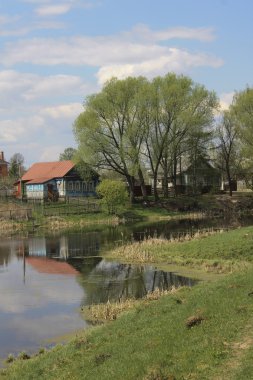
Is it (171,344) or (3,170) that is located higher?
(3,170)

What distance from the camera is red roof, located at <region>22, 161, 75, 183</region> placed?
3095 inches

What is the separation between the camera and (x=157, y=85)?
69.0 meters

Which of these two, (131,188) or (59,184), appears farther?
(59,184)

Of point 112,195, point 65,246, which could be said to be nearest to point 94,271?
point 65,246

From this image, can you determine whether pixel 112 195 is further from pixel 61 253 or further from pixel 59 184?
pixel 61 253

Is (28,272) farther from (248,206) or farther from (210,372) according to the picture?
(248,206)

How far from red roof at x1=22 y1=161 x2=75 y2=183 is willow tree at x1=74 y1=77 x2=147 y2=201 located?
34.9 feet

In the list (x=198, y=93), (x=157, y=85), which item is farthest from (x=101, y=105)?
(x=198, y=93)

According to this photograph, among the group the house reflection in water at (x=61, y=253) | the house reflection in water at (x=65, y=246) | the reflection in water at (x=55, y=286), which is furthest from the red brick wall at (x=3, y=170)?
the reflection in water at (x=55, y=286)

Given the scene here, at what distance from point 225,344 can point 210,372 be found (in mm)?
1348

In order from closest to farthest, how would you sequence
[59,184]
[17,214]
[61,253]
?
[61,253], [17,214], [59,184]

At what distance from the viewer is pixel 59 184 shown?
7869 cm

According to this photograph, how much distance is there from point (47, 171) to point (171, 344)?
7299cm

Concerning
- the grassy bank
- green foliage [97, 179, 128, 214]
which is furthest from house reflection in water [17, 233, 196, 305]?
green foliage [97, 179, 128, 214]
